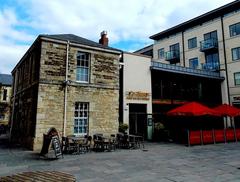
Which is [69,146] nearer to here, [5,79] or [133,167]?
[133,167]

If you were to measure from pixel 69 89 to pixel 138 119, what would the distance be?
6.73 metres

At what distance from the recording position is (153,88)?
19125 mm

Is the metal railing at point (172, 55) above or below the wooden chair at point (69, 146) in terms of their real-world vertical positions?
above

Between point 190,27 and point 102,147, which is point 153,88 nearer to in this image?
point 102,147

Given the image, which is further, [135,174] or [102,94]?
[102,94]

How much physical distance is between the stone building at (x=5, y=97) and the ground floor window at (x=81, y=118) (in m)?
27.3

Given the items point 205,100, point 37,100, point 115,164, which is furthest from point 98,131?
point 205,100

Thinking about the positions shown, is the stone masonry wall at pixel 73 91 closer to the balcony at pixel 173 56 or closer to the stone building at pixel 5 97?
the balcony at pixel 173 56

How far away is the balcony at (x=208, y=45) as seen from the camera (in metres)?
26.4

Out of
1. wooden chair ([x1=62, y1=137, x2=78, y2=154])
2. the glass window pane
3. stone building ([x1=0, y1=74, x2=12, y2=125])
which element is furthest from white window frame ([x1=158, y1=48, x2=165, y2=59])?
Result: stone building ([x1=0, y1=74, x2=12, y2=125])

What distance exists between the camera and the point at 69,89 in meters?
13.1

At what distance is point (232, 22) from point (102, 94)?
63.5ft

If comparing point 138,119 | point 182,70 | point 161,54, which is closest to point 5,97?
point 161,54

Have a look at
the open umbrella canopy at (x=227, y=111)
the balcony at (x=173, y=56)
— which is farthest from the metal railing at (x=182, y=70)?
the balcony at (x=173, y=56)
